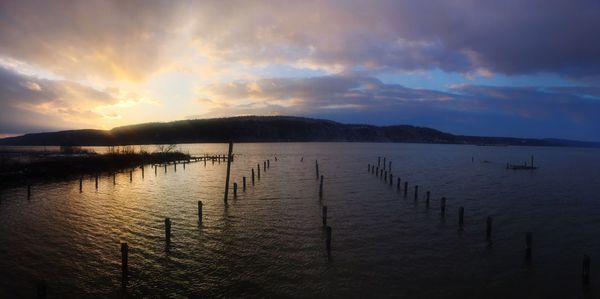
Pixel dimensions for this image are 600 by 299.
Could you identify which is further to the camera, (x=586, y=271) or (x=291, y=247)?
(x=291, y=247)

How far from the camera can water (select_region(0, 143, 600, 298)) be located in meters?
13.7

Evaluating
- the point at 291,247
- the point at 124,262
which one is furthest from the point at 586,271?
the point at 124,262

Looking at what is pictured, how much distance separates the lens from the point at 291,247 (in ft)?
60.1

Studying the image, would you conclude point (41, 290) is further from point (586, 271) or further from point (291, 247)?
point (586, 271)

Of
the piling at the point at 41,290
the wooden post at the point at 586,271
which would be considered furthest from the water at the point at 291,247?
the piling at the point at 41,290

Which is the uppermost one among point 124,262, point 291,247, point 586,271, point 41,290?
point 41,290

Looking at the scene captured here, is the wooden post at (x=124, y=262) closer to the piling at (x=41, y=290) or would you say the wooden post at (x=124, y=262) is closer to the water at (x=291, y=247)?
the water at (x=291, y=247)

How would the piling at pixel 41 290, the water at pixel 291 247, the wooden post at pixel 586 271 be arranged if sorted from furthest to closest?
the wooden post at pixel 586 271, the water at pixel 291 247, the piling at pixel 41 290

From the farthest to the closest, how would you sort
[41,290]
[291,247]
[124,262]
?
[291,247] < [124,262] < [41,290]

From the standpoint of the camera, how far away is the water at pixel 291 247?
1373 cm

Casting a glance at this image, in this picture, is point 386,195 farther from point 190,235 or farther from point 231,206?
point 190,235

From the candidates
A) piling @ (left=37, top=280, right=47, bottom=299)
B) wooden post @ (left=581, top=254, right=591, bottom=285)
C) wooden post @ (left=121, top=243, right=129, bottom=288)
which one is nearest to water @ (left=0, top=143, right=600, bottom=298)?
wooden post @ (left=581, top=254, right=591, bottom=285)

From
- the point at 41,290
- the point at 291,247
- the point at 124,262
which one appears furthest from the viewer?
the point at 291,247

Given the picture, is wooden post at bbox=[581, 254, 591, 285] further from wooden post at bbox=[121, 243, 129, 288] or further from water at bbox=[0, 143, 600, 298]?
wooden post at bbox=[121, 243, 129, 288]
